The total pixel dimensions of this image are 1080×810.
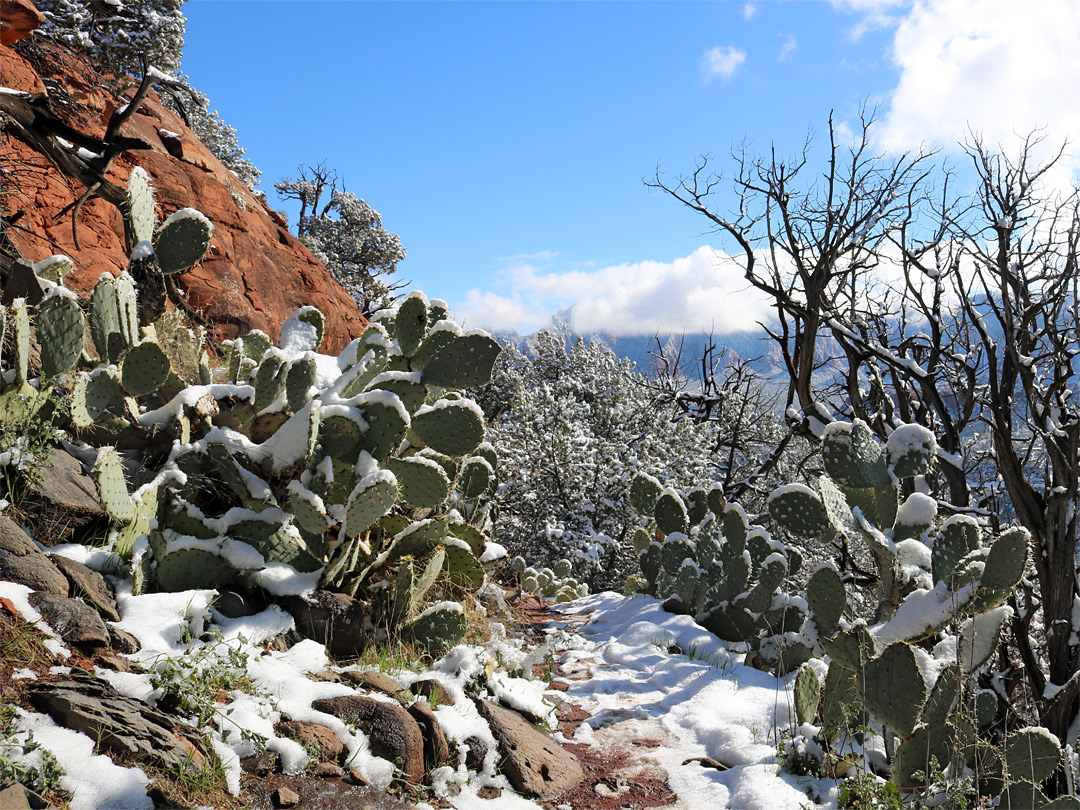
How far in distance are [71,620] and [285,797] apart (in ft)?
3.38

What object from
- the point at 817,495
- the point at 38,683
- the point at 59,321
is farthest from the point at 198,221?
the point at 817,495

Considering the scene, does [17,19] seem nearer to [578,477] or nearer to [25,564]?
[25,564]

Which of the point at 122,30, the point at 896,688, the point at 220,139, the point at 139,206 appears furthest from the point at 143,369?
the point at 220,139

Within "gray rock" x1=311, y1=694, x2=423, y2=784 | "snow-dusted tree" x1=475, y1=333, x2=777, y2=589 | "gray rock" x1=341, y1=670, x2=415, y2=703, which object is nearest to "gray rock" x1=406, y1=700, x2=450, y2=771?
"gray rock" x1=311, y1=694, x2=423, y2=784

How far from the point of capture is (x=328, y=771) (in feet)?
7.52

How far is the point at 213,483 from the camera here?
355cm

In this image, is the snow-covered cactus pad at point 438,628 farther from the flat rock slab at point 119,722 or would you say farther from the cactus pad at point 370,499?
the flat rock slab at point 119,722

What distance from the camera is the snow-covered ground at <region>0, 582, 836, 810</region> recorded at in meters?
2.23

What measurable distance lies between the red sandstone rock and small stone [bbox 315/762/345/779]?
29.1 ft

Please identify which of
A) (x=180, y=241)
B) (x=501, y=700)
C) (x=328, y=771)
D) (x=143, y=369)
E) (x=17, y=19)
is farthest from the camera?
(x=17, y=19)

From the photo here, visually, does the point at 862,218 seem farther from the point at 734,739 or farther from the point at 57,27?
the point at 57,27

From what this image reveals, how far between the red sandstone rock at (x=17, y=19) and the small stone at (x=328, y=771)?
8856 millimetres

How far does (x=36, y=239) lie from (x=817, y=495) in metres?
8.05

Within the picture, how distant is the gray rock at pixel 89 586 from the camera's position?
2723 mm
